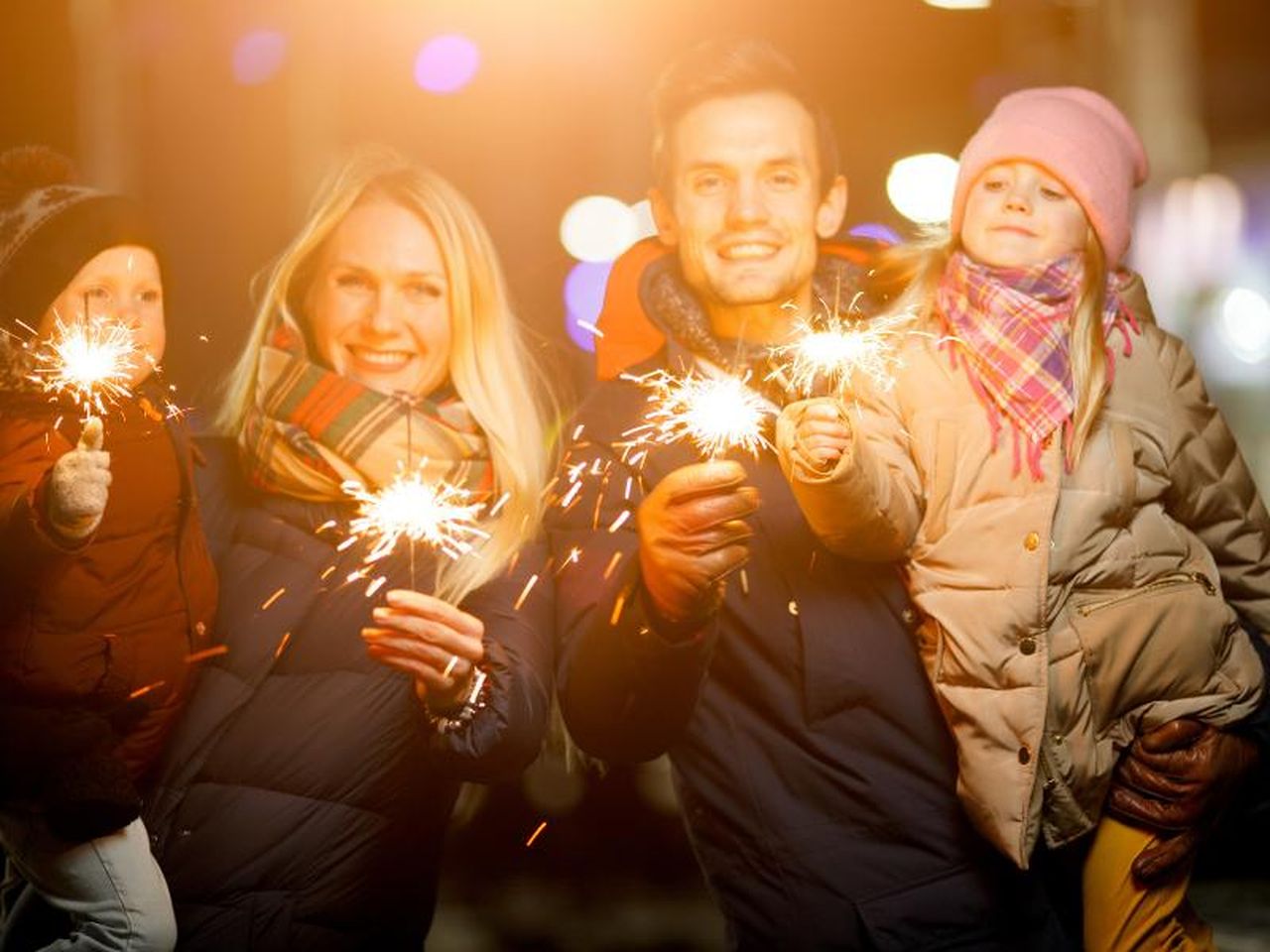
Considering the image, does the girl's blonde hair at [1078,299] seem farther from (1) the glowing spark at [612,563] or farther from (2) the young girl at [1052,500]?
(1) the glowing spark at [612,563]

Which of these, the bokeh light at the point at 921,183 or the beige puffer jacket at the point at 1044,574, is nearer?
the beige puffer jacket at the point at 1044,574

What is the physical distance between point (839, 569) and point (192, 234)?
5.01ft

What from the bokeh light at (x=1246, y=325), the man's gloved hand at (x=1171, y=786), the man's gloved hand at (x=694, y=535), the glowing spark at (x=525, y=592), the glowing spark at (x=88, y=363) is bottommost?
the man's gloved hand at (x=1171, y=786)

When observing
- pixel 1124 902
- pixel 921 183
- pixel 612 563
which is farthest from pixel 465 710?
pixel 921 183

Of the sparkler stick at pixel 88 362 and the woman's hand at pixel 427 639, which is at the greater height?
the sparkler stick at pixel 88 362

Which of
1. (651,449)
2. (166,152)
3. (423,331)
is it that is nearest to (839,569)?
(651,449)

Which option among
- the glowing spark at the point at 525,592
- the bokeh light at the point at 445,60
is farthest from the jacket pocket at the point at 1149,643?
the bokeh light at the point at 445,60

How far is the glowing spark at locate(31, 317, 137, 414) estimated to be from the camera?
8.00ft

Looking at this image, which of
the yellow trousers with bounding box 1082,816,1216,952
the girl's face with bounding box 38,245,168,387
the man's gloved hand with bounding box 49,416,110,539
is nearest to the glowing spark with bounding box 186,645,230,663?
the man's gloved hand with bounding box 49,416,110,539

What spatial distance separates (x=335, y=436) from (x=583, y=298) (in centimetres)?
65

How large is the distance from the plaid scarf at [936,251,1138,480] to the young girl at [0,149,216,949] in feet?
5.16

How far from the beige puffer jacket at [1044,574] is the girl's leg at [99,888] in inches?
55.5

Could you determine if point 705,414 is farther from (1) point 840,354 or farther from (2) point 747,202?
(2) point 747,202

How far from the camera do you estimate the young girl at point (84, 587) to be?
2311mm
